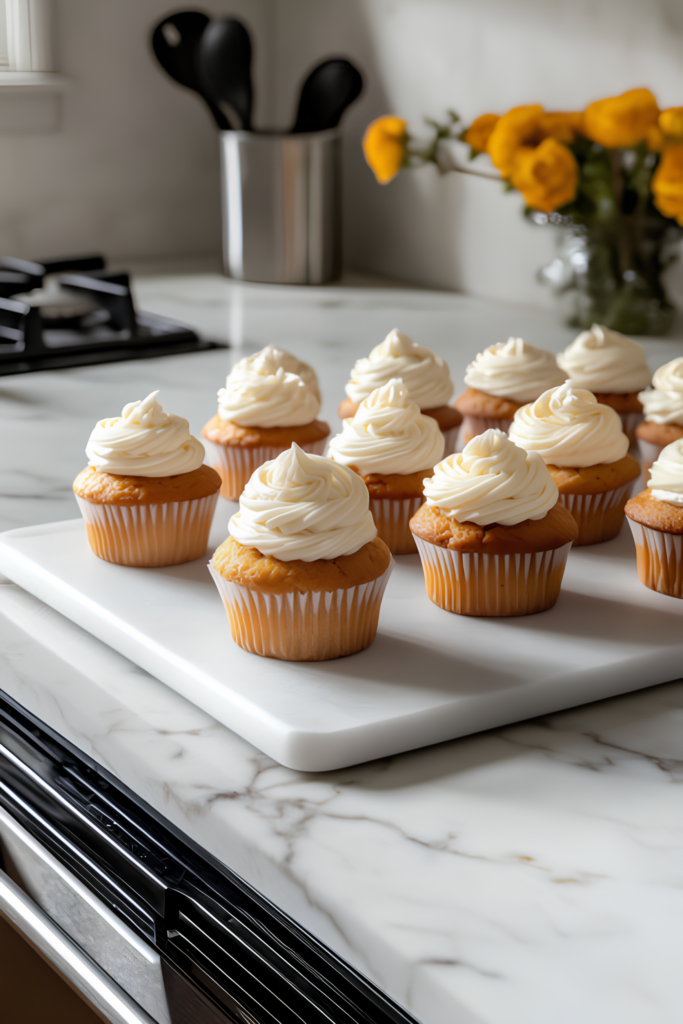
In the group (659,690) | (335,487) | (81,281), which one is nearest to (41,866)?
(335,487)

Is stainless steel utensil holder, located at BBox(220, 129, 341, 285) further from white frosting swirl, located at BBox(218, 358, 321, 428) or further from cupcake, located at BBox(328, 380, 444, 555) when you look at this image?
cupcake, located at BBox(328, 380, 444, 555)

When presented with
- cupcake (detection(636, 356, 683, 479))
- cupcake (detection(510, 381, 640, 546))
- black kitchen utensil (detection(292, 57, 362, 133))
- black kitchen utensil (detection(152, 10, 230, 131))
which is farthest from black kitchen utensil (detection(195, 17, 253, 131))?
cupcake (detection(510, 381, 640, 546))

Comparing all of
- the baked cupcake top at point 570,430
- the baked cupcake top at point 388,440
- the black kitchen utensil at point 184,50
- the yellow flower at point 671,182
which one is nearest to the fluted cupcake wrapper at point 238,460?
the baked cupcake top at point 388,440

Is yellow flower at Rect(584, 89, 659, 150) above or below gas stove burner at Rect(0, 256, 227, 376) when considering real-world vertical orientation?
above

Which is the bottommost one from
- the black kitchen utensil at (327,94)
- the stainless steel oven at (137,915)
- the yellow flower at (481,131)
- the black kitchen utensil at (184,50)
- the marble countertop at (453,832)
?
the stainless steel oven at (137,915)

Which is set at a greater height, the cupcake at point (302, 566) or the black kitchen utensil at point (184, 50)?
the black kitchen utensil at point (184, 50)

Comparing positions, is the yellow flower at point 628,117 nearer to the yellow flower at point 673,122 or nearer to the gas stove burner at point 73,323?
the yellow flower at point 673,122

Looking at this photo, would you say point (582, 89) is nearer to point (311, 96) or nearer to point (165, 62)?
point (311, 96)

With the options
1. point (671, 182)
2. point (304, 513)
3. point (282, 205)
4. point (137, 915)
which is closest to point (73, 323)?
point (282, 205)
